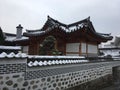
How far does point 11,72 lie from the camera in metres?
5.96

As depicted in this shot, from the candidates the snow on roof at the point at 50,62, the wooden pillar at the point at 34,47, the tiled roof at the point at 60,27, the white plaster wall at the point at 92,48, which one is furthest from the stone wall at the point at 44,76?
the wooden pillar at the point at 34,47

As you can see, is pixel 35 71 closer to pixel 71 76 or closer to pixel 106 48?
pixel 71 76

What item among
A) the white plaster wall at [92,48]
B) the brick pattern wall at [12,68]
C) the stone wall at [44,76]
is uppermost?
the white plaster wall at [92,48]

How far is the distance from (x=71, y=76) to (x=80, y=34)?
5.44 m

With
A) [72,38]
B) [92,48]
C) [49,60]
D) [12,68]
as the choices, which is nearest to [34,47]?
[72,38]

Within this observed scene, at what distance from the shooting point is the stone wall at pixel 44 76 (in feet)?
19.3

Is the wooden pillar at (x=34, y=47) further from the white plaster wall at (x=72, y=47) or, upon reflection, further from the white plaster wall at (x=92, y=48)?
the white plaster wall at (x=92, y=48)

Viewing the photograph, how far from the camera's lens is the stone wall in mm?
5891

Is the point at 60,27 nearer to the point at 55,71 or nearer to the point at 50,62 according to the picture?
the point at 55,71

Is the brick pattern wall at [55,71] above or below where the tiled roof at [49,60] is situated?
below

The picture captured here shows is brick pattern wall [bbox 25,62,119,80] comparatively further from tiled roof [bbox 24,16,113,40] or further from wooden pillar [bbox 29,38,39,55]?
wooden pillar [bbox 29,38,39,55]

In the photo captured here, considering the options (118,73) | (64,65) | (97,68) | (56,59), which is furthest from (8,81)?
(118,73)

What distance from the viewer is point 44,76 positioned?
7539 millimetres

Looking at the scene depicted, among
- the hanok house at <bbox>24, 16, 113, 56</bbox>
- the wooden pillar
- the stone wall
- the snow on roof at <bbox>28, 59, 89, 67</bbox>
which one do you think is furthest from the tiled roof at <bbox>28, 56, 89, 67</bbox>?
the wooden pillar
